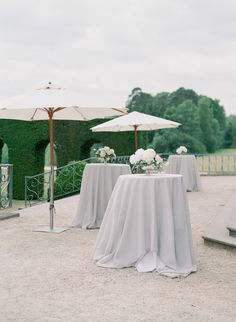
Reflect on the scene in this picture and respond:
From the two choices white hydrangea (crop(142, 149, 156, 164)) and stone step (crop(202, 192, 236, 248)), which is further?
stone step (crop(202, 192, 236, 248))

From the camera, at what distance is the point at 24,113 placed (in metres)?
7.96

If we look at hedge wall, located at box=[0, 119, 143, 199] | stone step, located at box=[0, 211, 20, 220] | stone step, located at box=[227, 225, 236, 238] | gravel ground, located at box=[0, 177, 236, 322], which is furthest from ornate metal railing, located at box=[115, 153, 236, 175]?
gravel ground, located at box=[0, 177, 236, 322]

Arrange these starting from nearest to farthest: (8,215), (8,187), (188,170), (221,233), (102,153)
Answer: (221,233) < (102,153) < (8,215) < (8,187) < (188,170)

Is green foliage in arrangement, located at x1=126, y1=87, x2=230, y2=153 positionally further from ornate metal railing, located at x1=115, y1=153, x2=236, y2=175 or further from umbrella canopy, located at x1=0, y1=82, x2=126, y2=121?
umbrella canopy, located at x1=0, y1=82, x2=126, y2=121

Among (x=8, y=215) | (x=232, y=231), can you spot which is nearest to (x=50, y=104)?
(x=232, y=231)

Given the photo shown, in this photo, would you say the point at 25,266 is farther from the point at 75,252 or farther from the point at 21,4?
the point at 21,4

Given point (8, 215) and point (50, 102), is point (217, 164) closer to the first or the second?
point (8, 215)

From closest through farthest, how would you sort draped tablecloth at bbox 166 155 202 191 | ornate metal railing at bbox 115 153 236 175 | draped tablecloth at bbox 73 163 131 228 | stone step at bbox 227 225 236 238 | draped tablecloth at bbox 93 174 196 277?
draped tablecloth at bbox 93 174 196 277
stone step at bbox 227 225 236 238
draped tablecloth at bbox 73 163 131 228
draped tablecloth at bbox 166 155 202 191
ornate metal railing at bbox 115 153 236 175

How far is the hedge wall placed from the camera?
1967cm

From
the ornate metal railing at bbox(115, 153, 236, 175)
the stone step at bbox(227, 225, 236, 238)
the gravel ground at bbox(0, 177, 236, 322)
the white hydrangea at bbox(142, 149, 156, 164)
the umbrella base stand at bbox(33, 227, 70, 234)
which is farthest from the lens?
the ornate metal railing at bbox(115, 153, 236, 175)

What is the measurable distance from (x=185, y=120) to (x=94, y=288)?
37.6 m

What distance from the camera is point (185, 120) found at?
4116 centimetres

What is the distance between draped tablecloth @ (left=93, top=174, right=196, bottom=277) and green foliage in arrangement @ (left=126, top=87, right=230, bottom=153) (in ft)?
108

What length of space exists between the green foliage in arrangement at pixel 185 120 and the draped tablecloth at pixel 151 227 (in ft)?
108
